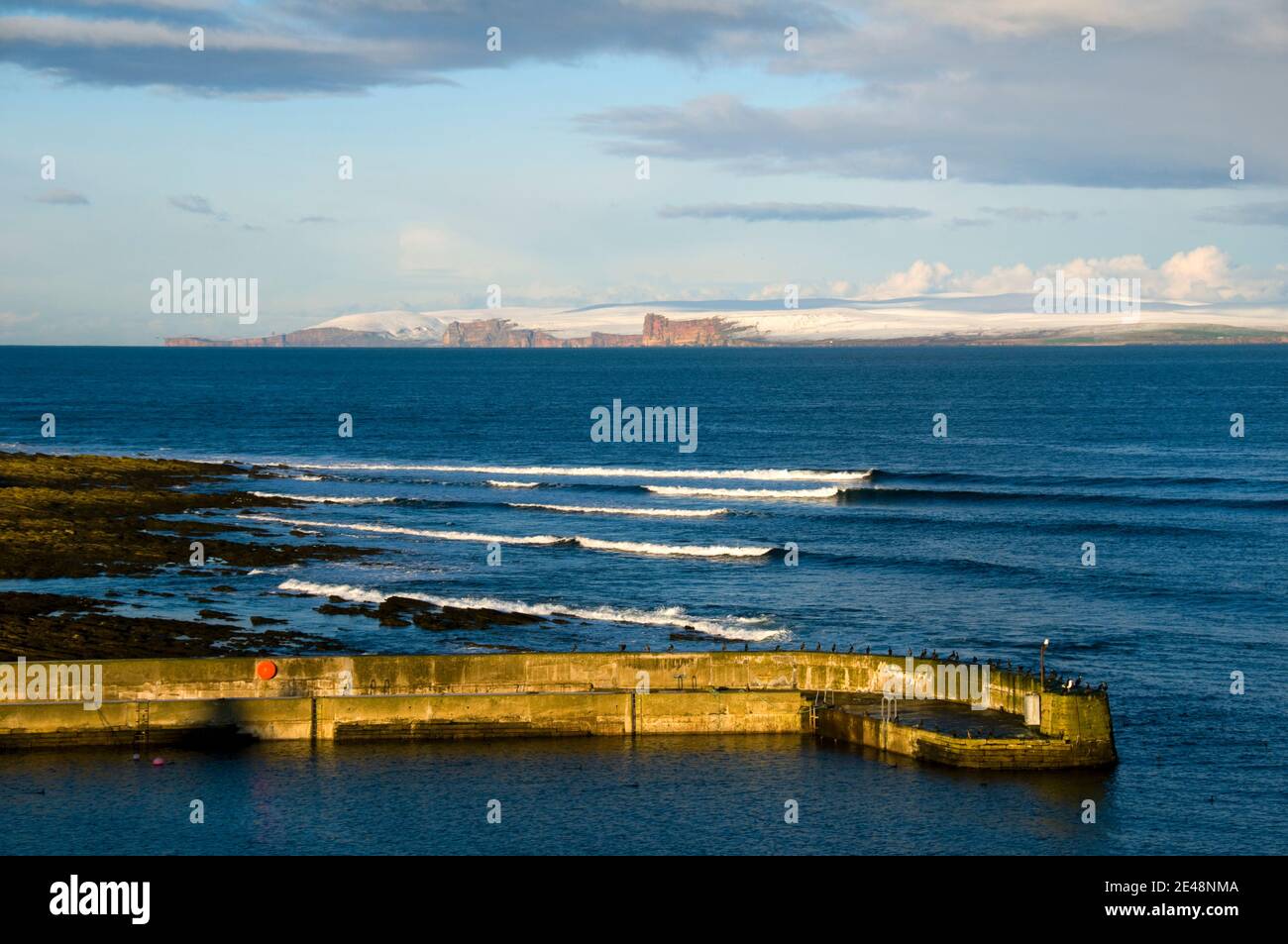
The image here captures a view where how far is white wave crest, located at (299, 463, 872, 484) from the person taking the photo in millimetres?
109594

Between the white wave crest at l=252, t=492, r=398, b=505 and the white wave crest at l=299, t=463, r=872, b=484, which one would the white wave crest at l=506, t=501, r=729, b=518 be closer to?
the white wave crest at l=252, t=492, r=398, b=505

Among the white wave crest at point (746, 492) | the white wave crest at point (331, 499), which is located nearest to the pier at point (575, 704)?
the white wave crest at point (331, 499)

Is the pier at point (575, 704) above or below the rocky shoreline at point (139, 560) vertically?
below

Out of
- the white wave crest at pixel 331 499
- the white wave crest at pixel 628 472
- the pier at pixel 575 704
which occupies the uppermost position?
the white wave crest at pixel 628 472

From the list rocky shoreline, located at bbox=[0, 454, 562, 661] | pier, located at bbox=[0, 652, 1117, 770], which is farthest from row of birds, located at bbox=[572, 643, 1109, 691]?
rocky shoreline, located at bbox=[0, 454, 562, 661]

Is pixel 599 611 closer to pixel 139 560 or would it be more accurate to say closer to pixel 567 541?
pixel 567 541

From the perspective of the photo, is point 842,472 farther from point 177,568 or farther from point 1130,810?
point 1130,810

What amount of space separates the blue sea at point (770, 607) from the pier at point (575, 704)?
86 cm

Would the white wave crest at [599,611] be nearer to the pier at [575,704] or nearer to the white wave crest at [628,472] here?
the pier at [575,704]

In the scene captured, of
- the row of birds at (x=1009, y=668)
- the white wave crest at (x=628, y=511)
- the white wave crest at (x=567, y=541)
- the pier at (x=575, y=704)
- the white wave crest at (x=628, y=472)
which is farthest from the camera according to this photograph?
the white wave crest at (x=628, y=472)

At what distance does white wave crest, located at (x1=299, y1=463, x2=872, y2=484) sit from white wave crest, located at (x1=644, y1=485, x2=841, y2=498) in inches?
247

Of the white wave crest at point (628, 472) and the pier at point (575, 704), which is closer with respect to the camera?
the pier at point (575, 704)

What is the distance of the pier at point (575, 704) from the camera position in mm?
38906
